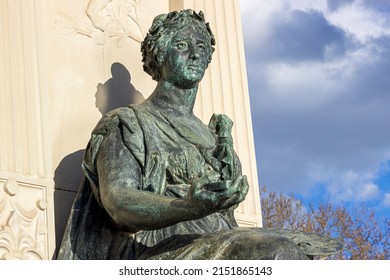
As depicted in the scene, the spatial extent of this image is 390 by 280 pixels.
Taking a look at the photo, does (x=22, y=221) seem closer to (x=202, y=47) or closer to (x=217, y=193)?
(x=202, y=47)

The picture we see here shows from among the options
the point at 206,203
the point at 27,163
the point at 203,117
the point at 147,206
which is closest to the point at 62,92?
the point at 27,163

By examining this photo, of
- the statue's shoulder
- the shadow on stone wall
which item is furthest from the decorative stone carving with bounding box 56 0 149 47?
the statue's shoulder

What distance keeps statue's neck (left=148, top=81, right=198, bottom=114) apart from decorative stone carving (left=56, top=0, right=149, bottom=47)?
1147mm

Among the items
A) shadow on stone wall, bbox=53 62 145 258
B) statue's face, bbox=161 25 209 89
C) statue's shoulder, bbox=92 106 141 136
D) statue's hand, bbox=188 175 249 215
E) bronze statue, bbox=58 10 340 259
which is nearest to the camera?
statue's hand, bbox=188 175 249 215

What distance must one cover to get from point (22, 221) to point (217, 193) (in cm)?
190

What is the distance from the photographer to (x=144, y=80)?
7.26 meters

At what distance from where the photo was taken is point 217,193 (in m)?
4.49

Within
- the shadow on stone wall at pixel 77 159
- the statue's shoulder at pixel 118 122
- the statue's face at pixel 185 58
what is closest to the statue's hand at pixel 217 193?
the statue's shoulder at pixel 118 122

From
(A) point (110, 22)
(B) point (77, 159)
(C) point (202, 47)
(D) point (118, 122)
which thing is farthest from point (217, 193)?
(A) point (110, 22)

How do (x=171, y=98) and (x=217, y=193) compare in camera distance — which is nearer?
(x=217, y=193)

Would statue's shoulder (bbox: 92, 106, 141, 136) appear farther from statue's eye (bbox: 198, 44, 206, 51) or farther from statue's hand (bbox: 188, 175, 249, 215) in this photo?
statue's hand (bbox: 188, 175, 249, 215)

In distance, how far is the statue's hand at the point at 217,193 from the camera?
4.47m

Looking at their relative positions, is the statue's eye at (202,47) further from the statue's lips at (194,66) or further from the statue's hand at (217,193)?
the statue's hand at (217,193)

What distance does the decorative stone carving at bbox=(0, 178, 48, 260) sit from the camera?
19.0ft
